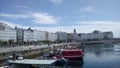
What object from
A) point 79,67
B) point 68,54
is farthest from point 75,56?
point 79,67

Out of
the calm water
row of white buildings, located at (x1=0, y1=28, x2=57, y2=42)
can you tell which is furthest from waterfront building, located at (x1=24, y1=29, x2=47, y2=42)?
the calm water

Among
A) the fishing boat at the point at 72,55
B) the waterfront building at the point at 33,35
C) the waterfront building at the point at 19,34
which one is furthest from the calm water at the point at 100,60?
the waterfront building at the point at 33,35

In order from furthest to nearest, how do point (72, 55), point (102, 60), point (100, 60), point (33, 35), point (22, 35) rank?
point (33, 35) → point (22, 35) → point (72, 55) → point (100, 60) → point (102, 60)

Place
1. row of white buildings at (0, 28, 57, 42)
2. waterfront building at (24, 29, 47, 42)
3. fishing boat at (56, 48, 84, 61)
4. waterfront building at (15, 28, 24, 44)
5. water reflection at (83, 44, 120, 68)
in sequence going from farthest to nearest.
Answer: waterfront building at (24, 29, 47, 42)
waterfront building at (15, 28, 24, 44)
row of white buildings at (0, 28, 57, 42)
fishing boat at (56, 48, 84, 61)
water reflection at (83, 44, 120, 68)

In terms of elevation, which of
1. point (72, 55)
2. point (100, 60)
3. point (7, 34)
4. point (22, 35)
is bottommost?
point (100, 60)

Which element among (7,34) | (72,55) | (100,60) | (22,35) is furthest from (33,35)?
(100,60)

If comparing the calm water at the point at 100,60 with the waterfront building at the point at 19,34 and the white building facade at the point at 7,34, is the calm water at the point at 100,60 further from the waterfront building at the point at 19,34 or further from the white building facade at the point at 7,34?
the waterfront building at the point at 19,34

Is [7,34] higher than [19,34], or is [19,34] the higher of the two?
[19,34]

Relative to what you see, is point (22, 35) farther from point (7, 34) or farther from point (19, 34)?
point (7, 34)

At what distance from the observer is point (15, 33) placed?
136750 mm

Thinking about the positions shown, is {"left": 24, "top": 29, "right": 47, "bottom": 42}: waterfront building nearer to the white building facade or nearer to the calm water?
the white building facade

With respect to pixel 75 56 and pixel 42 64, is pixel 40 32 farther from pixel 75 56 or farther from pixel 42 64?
pixel 42 64

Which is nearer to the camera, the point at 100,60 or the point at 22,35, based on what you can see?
the point at 100,60

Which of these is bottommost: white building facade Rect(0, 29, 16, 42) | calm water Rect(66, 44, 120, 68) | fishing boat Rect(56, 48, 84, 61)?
calm water Rect(66, 44, 120, 68)
